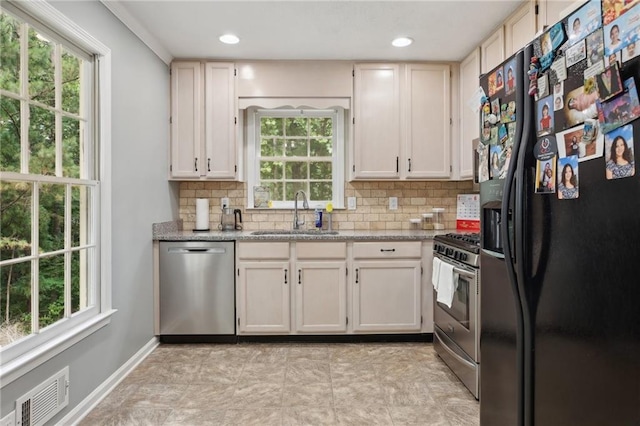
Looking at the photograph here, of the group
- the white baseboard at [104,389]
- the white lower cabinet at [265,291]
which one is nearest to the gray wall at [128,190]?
the white baseboard at [104,389]

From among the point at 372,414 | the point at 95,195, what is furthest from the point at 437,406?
the point at 95,195

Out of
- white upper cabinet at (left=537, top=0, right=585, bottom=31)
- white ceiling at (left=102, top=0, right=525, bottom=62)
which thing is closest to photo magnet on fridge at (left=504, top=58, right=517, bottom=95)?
white upper cabinet at (left=537, top=0, right=585, bottom=31)

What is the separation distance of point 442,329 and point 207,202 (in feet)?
7.63

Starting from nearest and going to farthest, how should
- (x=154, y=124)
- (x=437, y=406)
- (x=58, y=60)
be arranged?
(x=58, y=60) → (x=437, y=406) → (x=154, y=124)

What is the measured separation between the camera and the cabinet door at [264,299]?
10.4ft

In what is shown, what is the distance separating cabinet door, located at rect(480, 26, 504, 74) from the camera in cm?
273

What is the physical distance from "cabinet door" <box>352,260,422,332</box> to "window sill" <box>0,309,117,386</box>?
6.09ft

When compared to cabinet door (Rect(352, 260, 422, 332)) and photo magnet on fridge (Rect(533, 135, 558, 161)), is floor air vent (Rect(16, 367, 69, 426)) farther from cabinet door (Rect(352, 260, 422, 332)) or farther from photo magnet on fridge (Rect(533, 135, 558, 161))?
photo magnet on fridge (Rect(533, 135, 558, 161))

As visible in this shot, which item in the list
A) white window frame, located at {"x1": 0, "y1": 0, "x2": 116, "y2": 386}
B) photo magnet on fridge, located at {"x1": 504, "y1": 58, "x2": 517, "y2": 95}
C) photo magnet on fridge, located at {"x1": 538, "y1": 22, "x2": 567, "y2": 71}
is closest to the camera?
photo magnet on fridge, located at {"x1": 538, "y1": 22, "x2": 567, "y2": 71}

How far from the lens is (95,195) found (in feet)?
7.57

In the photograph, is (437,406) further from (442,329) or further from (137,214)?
(137,214)

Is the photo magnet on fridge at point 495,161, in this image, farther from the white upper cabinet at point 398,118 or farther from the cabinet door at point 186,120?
the cabinet door at point 186,120

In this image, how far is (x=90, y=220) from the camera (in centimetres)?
→ 229

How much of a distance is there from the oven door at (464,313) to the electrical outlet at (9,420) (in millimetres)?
2323
